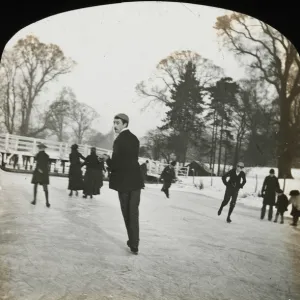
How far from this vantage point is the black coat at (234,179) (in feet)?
7.57

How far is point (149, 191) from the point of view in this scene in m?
2.24

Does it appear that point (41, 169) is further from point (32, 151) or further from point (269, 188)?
point (269, 188)

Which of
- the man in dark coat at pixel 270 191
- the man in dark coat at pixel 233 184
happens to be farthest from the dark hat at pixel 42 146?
the man in dark coat at pixel 270 191

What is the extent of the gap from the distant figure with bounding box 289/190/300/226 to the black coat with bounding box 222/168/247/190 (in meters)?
0.34

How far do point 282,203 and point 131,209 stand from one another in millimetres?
1028

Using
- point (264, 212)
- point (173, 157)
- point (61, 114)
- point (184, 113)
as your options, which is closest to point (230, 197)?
point (264, 212)

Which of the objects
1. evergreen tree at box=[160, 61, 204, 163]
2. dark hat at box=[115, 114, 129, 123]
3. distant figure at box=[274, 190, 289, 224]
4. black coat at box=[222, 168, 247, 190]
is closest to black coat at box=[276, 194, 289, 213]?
distant figure at box=[274, 190, 289, 224]

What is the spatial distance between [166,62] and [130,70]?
0.24 metres

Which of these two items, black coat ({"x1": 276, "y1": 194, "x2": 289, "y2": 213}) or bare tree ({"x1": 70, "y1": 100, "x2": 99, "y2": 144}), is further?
black coat ({"x1": 276, "y1": 194, "x2": 289, "y2": 213})

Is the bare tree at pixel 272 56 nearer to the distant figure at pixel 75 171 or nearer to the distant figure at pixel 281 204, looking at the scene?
the distant figure at pixel 281 204

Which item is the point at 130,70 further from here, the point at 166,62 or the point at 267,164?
the point at 267,164

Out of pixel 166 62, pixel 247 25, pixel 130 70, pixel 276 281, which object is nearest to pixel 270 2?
pixel 247 25

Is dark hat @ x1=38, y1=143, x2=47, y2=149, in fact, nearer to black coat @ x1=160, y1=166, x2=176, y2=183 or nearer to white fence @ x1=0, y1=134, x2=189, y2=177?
white fence @ x1=0, y1=134, x2=189, y2=177

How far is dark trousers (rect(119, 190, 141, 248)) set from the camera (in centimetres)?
221
